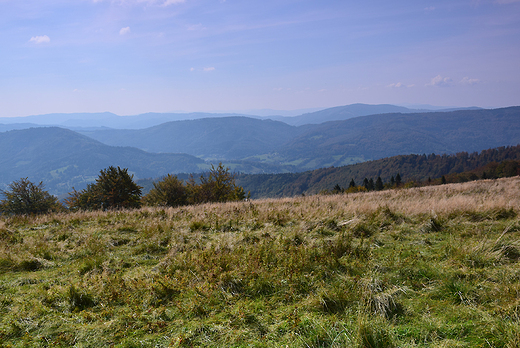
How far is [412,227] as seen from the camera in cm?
704

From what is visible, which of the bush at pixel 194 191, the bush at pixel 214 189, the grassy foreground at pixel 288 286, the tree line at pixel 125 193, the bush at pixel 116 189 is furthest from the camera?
the bush at pixel 214 189

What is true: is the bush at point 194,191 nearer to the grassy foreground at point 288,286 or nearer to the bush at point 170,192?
the bush at point 170,192

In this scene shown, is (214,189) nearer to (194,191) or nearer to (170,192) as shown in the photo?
(194,191)

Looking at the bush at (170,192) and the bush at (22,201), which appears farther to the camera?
the bush at (170,192)

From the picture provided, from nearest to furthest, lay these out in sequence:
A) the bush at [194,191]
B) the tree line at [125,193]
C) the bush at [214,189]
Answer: the tree line at [125,193], the bush at [194,191], the bush at [214,189]

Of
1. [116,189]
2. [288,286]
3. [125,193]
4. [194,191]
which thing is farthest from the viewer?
[194,191]

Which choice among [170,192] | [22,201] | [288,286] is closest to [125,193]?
[170,192]

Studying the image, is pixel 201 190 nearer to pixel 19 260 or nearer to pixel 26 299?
pixel 19 260

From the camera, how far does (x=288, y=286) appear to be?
15.5 feet

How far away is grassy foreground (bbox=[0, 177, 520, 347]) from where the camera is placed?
3357 millimetres

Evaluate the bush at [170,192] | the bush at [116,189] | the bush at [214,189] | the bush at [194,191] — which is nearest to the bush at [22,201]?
the bush at [116,189]

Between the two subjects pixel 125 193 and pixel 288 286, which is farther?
pixel 125 193

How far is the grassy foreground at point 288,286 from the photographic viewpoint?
3357 mm

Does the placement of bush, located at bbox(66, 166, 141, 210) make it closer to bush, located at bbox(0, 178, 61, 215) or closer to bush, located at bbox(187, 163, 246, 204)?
bush, located at bbox(0, 178, 61, 215)
